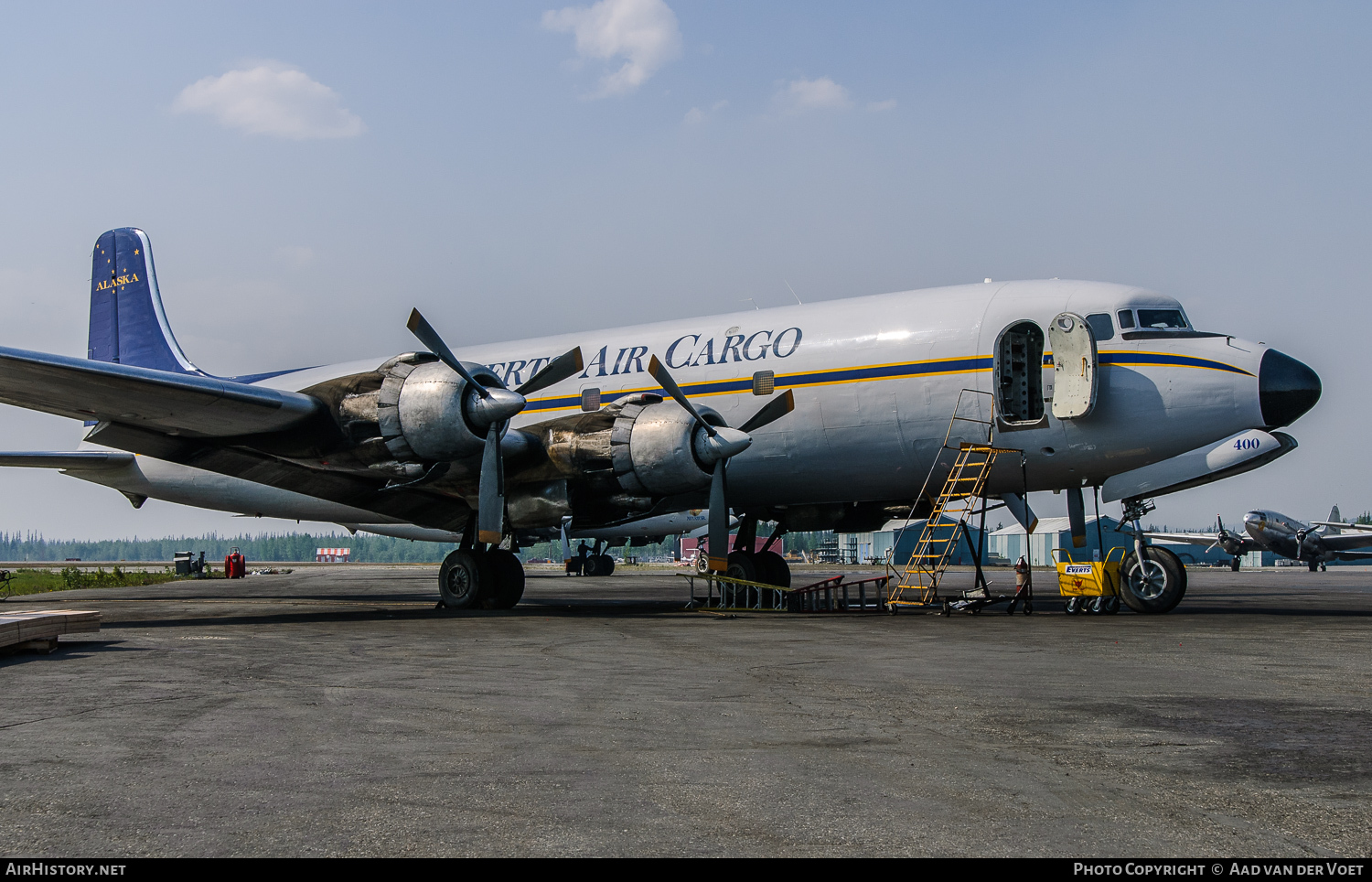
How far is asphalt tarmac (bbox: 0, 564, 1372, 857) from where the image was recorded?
12.6 feet

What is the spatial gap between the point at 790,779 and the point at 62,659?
25.7ft

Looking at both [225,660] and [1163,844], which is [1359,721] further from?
[225,660]

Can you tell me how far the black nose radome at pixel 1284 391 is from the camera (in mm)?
14273

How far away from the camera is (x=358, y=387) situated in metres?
15.6

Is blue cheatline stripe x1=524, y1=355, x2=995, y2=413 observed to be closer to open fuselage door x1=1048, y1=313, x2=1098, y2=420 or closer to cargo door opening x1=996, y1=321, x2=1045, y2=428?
cargo door opening x1=996, y1=321, x2=1045, y2=428

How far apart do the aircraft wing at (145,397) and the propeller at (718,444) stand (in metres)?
5.43

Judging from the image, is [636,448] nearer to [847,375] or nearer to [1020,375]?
[847,375]

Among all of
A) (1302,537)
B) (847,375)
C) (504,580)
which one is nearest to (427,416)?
(504,580)

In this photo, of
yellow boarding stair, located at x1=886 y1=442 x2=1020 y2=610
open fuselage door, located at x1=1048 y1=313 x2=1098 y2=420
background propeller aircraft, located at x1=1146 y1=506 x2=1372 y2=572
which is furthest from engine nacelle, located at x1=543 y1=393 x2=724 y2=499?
background propeller aircraft, located at x1=1146 y1=506 x2=1372 y2=572

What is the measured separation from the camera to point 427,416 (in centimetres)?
1497

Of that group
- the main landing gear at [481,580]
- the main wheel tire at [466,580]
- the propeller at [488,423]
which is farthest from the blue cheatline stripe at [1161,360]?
the main wheel tire at [466,580]

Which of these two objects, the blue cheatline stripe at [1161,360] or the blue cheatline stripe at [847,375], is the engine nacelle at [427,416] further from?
the blue cheatline stripe at [1161,360]

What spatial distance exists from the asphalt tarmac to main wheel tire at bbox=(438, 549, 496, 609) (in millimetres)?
5846

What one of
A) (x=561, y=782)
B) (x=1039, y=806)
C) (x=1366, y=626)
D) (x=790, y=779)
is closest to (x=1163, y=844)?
(x=1039, y=806)
